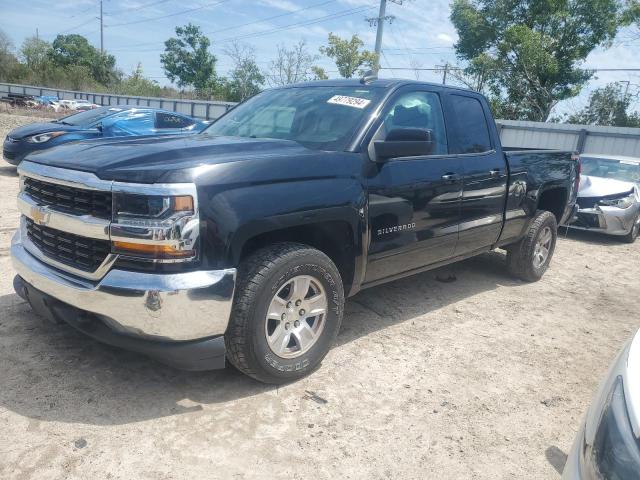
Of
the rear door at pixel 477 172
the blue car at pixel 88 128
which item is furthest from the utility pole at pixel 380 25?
the rear door at pixel 477 172

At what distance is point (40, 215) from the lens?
2.89 meters

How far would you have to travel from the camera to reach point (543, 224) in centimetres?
549

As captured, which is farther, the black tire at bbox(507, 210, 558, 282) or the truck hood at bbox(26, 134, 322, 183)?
the black tire at bbox(507, 210, 558, 282)

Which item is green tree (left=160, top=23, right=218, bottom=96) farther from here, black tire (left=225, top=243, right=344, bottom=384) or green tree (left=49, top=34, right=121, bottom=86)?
black tire (left=225, top=243, right=344, bottom=384)

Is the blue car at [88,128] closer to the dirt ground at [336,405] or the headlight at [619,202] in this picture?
the dirt ground at [336,405]

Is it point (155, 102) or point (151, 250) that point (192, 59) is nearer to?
point (155, 102)

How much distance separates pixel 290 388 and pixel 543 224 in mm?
3666

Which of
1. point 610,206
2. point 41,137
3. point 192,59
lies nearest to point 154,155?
point 610,206

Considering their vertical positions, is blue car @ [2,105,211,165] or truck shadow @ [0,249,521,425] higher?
blue car @ [2,105,211,165]

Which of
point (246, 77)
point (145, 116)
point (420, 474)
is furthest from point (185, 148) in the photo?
point (246, 77)

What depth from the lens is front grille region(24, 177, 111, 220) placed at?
258cm

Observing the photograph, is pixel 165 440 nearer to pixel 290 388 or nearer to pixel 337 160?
pixel 290 388

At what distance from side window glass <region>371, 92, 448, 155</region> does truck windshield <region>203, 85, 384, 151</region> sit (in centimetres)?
16

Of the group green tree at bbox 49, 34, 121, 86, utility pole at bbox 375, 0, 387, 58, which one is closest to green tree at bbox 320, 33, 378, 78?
utility pole at bbox 375, 0, 387, 58
